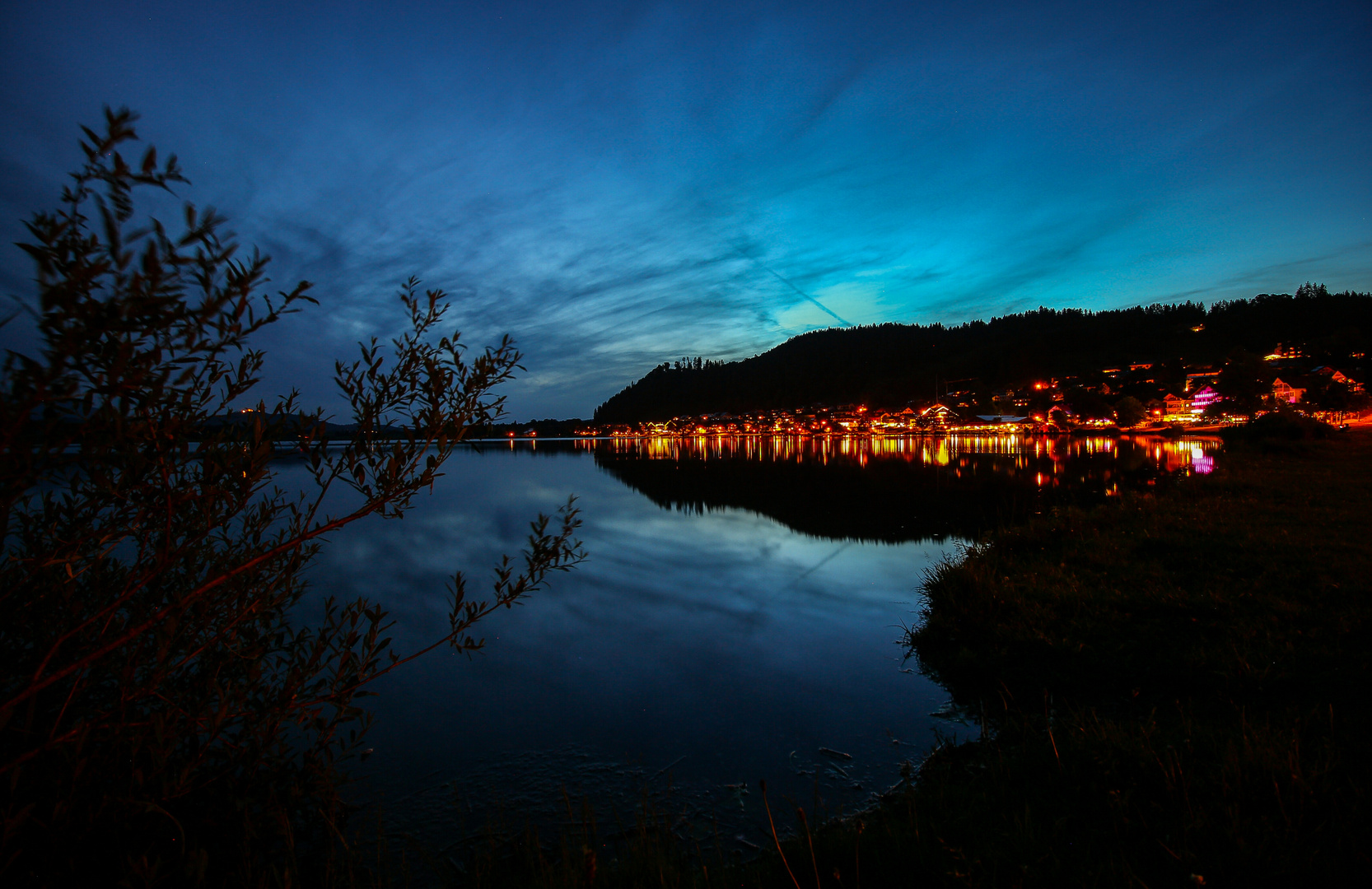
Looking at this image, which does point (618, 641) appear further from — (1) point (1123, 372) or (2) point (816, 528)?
(1) point (1123, 372)

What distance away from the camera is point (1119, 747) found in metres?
5.16

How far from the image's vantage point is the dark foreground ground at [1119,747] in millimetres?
4016

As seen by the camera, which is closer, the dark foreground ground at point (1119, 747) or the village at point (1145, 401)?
the dark foreground ground at point (1119, 747)

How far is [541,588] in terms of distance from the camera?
1666cm

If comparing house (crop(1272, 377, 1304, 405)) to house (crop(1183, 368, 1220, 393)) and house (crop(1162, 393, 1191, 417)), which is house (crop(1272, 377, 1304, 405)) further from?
house (crop(1183, 368, 1220, 393))

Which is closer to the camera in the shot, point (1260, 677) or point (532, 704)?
point (1260, 677)

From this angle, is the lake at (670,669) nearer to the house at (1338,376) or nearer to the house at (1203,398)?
the house at (1338,376)

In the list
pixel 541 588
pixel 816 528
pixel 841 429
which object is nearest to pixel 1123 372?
pixel 841 429

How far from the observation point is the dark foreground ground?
402 centimetres

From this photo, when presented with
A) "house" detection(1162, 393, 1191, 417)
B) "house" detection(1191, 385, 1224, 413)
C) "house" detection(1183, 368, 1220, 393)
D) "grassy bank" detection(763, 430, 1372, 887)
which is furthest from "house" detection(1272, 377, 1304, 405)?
"grassy bank" detection(763, 430, 1372, 887)

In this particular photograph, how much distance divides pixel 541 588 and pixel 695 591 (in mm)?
4261

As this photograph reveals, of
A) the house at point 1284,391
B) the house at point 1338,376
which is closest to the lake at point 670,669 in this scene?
the house at point 1338,376

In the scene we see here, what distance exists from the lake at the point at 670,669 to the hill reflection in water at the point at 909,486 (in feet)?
1.13

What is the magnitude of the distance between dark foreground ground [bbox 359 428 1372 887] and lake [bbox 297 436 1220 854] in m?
0.67
